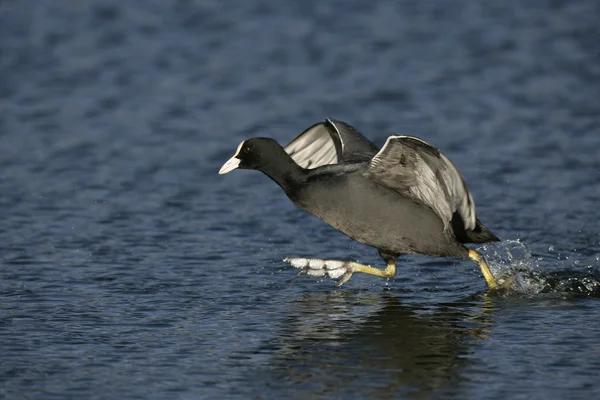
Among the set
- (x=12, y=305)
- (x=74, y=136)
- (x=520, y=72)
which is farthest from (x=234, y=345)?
(x=520, y=72)

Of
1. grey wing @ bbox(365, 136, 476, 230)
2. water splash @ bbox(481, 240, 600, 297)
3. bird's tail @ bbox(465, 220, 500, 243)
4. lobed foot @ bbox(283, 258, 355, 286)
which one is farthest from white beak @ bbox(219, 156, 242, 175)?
water splash @ bbox(481, 240, 600, 297)

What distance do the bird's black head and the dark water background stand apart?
0.84 metres

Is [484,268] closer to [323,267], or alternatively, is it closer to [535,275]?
[535,275]

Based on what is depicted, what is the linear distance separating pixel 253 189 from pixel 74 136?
7.99 feet

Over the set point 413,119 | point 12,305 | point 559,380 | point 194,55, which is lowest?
point 559,380

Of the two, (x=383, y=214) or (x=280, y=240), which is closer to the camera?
(x=383, y=214)

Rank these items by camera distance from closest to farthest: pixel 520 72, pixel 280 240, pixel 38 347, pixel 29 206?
pixel 38 347 < pixel 280 240 < pixel 29 206 < pixel 520 72

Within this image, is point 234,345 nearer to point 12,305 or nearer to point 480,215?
point 12,305

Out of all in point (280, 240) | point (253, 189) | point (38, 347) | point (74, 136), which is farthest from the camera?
point (74, 136)

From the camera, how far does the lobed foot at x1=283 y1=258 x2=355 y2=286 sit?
8.17 meters

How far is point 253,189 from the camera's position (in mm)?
10883

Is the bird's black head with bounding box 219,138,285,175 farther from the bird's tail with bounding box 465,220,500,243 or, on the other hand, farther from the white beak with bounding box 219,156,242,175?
the bird's tail with bounding box 465,220,500,243

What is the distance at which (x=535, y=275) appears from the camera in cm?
838

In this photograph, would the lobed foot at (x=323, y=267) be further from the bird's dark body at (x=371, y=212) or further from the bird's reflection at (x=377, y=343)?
the bird's dark body at (x=371, y=212)
